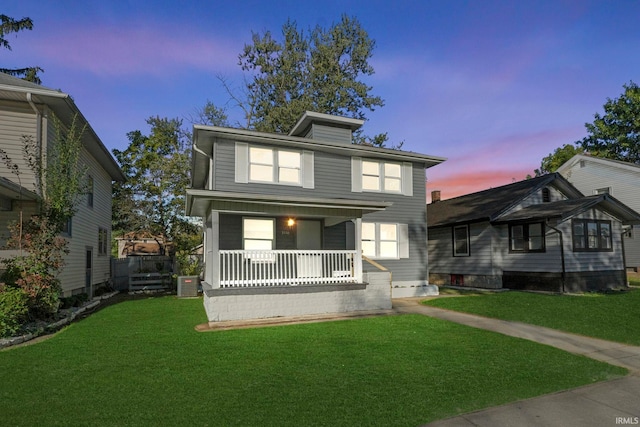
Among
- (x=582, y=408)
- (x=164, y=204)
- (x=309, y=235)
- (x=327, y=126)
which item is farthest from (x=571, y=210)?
(x=164, y=204)

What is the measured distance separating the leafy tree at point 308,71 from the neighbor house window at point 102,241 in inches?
589

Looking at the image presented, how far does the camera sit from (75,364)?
5887 mm

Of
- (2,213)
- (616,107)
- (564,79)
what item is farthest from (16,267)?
(616,107)

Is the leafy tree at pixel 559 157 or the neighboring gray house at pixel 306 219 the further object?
the leafy tree at pixel 559 157

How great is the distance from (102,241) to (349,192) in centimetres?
1208

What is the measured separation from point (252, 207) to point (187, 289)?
661 cm

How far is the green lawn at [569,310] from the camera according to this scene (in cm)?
858

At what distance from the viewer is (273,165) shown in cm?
1349

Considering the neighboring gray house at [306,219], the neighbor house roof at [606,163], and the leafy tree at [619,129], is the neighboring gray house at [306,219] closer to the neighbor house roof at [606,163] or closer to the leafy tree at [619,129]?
the neighbor house roof at [606,163]

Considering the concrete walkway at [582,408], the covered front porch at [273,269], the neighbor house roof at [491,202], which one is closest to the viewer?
the concrete walkway at [582,408]

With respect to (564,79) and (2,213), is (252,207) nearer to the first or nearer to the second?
(2,213)

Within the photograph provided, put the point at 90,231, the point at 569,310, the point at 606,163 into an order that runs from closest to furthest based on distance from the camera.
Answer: the point at 569,310 → the point at 90,231 → the point at 606,163

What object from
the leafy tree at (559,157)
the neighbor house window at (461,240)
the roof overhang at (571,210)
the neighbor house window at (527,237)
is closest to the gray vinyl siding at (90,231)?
the neighbor house window at (461,240)

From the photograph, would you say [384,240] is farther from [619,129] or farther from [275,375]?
[619,129]
